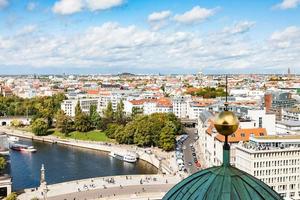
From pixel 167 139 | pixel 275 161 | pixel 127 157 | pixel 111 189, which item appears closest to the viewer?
pixel 111 189

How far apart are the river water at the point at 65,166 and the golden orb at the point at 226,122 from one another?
27.4m

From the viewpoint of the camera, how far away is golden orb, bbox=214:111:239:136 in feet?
11.1

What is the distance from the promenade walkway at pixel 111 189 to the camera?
78.6 ft

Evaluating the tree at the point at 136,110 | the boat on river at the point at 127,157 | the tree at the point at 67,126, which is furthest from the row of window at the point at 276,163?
the tree at the point at 136,110

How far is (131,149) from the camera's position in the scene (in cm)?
4041

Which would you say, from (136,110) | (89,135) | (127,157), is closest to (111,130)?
A: (89,135)

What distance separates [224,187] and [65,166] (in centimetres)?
3368

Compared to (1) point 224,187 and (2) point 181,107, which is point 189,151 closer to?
(2) point 181,107

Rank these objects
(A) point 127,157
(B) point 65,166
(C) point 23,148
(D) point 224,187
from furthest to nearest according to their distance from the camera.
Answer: (C) point 23,148 < (A) point 127,157 < (B) point 65,166 < (D) point 224,187

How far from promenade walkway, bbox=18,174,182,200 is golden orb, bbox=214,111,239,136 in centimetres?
2059

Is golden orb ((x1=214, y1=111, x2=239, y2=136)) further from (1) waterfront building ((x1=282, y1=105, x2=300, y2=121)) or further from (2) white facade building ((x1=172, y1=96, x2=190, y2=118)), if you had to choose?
(2) white facade building ((x1=172, y1=96, x2=190, y2=118))

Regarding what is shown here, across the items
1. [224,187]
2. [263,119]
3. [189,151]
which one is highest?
[224,187]

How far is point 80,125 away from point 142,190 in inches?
1009

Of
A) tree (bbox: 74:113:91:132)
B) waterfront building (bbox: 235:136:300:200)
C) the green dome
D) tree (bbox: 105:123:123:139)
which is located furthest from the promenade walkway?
tree (bbox: 74:113:91:132)
